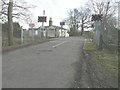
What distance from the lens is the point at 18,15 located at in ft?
126

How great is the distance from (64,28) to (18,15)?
347ft

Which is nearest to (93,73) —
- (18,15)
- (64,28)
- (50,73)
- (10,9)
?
(50,73)

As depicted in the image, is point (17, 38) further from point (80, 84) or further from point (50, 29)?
point (50, 29)

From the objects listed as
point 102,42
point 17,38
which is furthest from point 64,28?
point 102,42

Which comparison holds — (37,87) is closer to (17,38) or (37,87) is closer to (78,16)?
(17,38)

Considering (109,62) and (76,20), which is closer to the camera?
(109,62)

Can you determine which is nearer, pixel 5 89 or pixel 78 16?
pixel 5 89

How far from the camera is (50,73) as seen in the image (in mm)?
11477

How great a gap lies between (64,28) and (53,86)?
135375 millimetres

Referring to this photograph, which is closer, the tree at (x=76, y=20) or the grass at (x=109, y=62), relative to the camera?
the grass at (x=109, y=62)

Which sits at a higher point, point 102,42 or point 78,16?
point 78,16

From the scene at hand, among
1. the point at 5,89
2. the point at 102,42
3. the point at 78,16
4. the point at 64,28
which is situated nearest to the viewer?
the point at 5,89

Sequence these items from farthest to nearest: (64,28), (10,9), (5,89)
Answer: (64,28) < (10,9) < (5,89)

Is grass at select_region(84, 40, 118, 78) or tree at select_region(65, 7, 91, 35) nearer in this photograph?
grass at select_region(84, 40, 118, 78)
